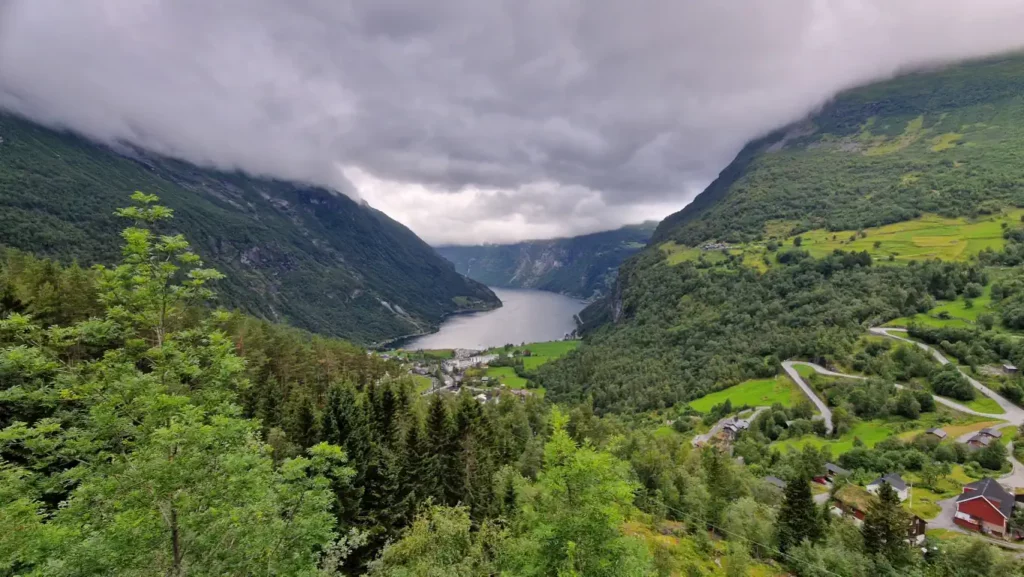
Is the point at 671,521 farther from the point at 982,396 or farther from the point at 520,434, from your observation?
the point at 982,396

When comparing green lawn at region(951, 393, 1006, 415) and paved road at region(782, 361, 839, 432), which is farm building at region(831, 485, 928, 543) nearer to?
paved road at region(782, 361, 839, 432)

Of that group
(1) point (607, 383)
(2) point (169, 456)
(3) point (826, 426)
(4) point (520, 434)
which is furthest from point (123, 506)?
(1) point (607, 383)

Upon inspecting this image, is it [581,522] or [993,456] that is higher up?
[581,522]

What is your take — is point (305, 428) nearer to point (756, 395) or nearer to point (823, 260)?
point (756, 395)

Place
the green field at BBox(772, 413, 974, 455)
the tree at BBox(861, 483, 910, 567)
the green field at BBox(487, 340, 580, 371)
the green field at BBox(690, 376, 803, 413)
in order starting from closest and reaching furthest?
the tree at BBox(861, 483, 910, 567)
the green field at BBox(772, 413, 974, 455)
the green field at BBox(690, 376, 803, 413)
the green field at BBox(487, 340, 580, 371)

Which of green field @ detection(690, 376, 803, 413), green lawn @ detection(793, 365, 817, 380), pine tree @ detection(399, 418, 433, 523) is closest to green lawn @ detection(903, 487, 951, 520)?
green field @ detection(690, 376, 803, 413)

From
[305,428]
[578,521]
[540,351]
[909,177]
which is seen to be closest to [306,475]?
[578,521]

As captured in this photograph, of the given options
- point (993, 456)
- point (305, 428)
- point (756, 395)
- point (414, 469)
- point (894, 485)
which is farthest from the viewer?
point (756, 395)
